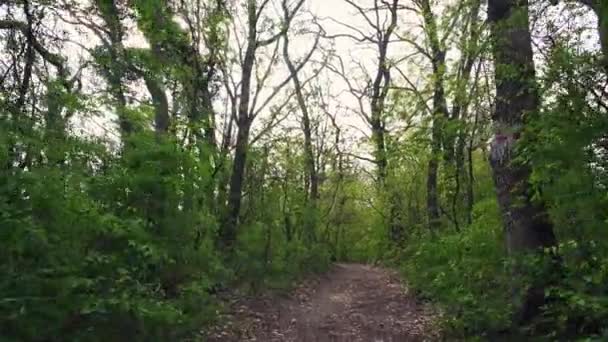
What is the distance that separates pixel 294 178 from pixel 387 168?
3.84m

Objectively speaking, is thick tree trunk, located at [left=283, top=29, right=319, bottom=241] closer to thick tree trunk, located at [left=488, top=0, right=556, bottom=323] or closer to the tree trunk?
the tree trunk

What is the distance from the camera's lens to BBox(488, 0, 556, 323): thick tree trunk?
17.1 ft

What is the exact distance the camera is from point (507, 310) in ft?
16.8

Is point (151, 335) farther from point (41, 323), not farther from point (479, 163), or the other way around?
point (479, 163)

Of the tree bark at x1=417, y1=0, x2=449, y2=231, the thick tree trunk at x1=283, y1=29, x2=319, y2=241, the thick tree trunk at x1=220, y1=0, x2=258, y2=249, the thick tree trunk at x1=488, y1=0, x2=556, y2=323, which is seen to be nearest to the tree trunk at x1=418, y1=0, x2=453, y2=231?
the tree bark at x1=417, y1=0, x2=449, y2=231

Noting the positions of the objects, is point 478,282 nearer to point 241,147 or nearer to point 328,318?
point 328,318

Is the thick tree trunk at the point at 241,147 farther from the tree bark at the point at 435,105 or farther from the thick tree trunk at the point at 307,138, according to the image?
the thick tree trunk at the point at 307,138

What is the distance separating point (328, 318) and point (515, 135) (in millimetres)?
3999

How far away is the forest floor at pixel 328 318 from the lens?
6.47 meters

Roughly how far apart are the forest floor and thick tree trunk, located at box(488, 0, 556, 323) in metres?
1.69

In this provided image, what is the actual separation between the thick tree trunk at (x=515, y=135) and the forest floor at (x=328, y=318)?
1.69 meters

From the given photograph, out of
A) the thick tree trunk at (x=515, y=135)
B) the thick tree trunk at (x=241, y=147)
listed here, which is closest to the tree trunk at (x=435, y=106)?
the thick tree trunk at (x=515, y=135)

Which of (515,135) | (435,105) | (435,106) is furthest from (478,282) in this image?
(435,105)

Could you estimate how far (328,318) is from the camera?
769 centimetres
